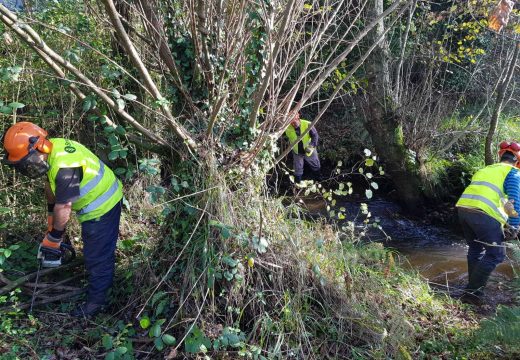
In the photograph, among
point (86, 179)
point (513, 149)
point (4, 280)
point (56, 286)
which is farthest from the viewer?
point (513, 149)

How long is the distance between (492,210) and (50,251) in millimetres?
4408

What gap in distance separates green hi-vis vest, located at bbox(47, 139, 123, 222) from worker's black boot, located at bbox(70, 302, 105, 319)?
2.35 ft

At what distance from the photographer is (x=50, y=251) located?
345cm

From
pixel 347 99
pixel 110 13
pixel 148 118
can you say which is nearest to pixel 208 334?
pixel 110 13

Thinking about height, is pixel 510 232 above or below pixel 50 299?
above

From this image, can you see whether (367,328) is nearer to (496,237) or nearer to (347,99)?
(496,237)

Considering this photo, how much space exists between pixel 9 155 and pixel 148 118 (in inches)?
68.7

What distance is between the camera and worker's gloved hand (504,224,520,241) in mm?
4512

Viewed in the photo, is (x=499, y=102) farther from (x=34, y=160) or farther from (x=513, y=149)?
(x=34, y=160)

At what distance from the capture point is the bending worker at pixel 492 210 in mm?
4539

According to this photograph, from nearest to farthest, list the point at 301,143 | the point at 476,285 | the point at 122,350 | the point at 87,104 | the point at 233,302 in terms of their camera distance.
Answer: the point at 122,350 < the point at 87,104 < the point at 233,302 < the point at 476,285 < the point at 301,143

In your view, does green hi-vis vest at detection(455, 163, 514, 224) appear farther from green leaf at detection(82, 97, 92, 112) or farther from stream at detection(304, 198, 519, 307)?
green leaf at detection(82, 97, 92, 112)

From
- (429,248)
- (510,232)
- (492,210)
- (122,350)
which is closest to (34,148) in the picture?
(122,350)

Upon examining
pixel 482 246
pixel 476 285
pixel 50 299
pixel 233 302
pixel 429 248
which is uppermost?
pixel 233 302
